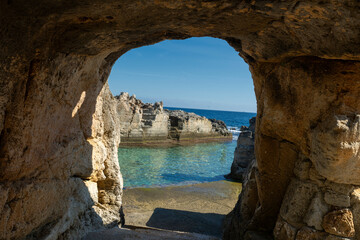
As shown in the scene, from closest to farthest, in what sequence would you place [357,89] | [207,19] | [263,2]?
1. [263,2]
2. [207,19]
3. [357,89]

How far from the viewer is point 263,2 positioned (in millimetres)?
2418

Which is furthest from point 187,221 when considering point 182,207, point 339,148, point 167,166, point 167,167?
point 167,166

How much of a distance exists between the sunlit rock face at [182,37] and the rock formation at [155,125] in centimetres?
1897

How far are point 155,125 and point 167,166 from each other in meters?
9.54

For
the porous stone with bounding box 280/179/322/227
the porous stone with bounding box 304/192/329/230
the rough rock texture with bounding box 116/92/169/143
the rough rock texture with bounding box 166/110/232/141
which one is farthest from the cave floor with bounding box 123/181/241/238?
the rough rock texture with bounding box 166/110/232/141

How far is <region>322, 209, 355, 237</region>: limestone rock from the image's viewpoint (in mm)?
3082

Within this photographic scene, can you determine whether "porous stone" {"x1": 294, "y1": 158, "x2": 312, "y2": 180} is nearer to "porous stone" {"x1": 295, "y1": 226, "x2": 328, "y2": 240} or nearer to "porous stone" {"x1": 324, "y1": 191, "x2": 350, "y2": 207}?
"porous stone" {"x1": 324, "y1": 191, "x2": 350, "y2": 207}

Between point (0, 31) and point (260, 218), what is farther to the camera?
point (260, 218)

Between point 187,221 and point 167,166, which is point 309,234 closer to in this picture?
point 187,221

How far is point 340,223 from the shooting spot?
3.10m

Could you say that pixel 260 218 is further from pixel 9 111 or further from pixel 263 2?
pixel 9 111

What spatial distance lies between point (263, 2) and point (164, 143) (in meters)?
23.9

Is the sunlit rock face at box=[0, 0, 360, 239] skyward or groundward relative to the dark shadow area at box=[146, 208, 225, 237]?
skyward

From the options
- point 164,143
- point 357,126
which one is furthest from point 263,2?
point 164,143
